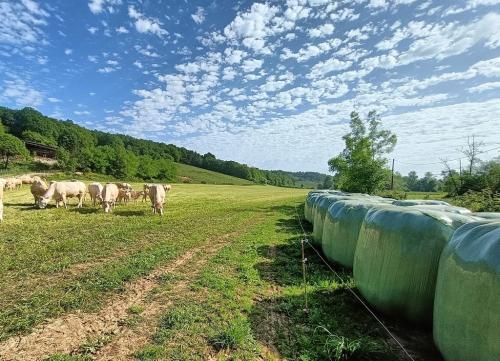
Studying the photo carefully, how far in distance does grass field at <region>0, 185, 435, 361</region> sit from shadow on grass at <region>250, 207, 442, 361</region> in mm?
19

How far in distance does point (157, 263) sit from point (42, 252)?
3828 mm

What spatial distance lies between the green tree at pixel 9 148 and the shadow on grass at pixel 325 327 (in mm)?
83223

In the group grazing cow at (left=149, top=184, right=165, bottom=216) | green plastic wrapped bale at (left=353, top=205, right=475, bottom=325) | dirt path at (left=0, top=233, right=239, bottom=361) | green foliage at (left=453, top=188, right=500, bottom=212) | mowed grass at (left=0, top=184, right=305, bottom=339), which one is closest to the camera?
dirt path at (left=0, top=233, right=239, bottom=361)

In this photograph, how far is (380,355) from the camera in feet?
15.5

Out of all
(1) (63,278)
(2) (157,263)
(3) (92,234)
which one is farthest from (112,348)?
(3) (92,234)

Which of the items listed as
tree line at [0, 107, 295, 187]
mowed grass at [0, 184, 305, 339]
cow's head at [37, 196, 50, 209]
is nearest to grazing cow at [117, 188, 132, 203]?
cow's head at [37, 196, 50, 209]

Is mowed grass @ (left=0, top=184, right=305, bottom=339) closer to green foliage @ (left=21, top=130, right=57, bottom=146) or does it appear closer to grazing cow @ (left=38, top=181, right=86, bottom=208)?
grazing cow @ (left=38, top=181, right=86, bottom=208)

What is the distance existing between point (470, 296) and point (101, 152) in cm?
9492

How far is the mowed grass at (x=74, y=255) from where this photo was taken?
625 centimetres

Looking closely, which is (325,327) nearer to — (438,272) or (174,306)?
(438,272)

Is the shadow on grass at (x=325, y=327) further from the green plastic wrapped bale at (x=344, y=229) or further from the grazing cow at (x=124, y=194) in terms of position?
the grazing cow at (x=124, y=194)

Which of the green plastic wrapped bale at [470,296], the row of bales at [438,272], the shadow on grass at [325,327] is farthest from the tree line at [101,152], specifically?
the green plastic wrapped bale at [470,296]

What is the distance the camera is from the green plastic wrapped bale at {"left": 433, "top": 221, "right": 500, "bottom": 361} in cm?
338

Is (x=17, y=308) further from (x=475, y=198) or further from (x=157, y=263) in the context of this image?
(x=475, y=198)
